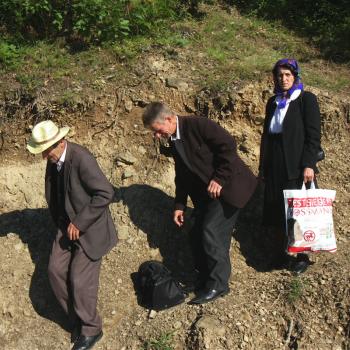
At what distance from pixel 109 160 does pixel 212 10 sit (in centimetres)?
371

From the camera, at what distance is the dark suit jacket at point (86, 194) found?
396cm

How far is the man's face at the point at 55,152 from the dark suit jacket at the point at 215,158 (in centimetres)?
96

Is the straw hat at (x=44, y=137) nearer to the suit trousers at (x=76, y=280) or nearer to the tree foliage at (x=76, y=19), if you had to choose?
the suit trousers at (x=76, y=280)

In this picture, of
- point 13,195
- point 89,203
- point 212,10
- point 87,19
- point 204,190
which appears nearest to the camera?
point 89,203

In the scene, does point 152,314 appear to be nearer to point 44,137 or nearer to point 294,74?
point 44,137

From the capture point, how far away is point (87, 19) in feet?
21.5

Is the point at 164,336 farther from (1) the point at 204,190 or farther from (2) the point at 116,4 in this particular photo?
(2) the point at 116,4

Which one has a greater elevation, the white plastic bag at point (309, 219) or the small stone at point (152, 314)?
the white plastic bag at point (309, 219)

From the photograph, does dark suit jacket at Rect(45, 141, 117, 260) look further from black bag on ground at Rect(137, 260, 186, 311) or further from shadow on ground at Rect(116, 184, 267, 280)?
shadow on ground at Rect(116, 184, 267, 280)

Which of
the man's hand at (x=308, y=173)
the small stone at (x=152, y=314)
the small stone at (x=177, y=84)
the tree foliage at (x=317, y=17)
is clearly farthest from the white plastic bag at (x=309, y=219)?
the tree foliage at (x=317, y=17)

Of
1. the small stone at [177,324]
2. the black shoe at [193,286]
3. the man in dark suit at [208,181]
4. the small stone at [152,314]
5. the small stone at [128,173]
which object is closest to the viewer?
the man in dark suit at [208,181]

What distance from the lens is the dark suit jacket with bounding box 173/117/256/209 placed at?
403 centimetres

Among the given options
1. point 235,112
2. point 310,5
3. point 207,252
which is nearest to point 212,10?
point 310,5

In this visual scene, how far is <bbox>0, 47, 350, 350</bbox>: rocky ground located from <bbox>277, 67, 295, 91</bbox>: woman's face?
5.36 ft
